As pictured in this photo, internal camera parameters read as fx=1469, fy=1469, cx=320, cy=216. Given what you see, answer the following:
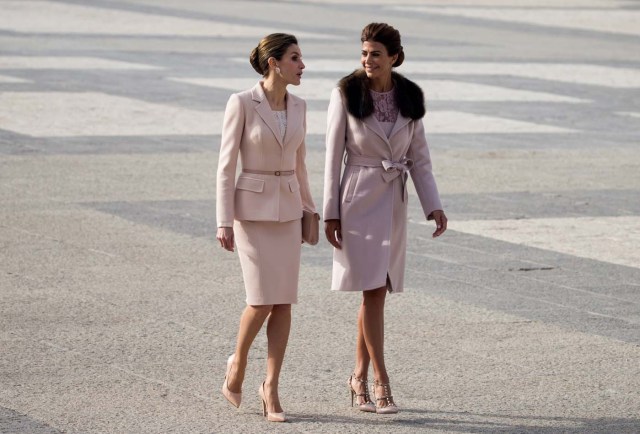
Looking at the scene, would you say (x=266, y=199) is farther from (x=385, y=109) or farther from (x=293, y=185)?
(x=385, y=109)

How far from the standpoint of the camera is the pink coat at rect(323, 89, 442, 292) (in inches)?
271

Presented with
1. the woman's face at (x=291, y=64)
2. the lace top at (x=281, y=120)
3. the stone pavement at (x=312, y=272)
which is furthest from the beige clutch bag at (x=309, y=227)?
the stone pavement at (x=312, y=272)

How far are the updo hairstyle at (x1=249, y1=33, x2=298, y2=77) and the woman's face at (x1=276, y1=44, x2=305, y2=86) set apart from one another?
20mm

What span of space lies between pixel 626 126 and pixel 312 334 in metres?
12.1

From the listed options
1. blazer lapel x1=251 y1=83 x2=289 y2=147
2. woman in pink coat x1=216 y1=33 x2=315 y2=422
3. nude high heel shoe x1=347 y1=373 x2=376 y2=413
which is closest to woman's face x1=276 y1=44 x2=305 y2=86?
woman in pink coat x1=216 y1=33 x2=315 y2=422

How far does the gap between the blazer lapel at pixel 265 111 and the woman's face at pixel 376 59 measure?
0.48m

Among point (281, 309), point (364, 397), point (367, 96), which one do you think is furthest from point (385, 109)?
point (364, 397)

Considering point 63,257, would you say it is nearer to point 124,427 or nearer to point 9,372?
point 9,372

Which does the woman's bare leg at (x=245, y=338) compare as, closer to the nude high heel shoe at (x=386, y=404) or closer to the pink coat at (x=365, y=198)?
the pink coat at (x=365, y=198)

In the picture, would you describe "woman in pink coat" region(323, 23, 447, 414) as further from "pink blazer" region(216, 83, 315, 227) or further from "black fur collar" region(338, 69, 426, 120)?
"pink blazer" region(216, 83, 315, 227)

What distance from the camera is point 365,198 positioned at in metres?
6.91

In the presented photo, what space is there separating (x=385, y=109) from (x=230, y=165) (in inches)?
31.8

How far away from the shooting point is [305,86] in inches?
917

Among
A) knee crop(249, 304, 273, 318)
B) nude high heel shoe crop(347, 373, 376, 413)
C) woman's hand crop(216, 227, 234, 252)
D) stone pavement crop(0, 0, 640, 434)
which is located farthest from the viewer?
stone pavement crop(0, 0, 640, 434)
